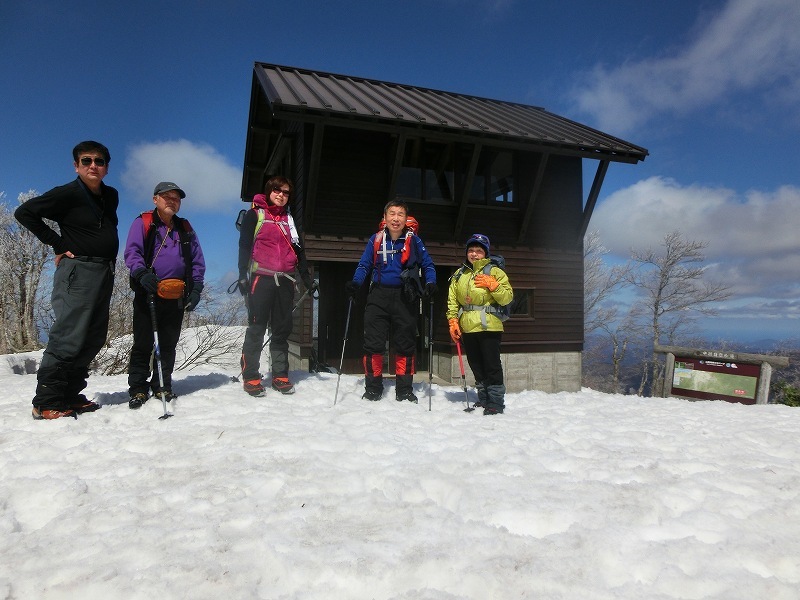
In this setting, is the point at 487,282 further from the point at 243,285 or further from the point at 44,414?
the point at 44,414

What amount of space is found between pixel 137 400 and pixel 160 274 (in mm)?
1197

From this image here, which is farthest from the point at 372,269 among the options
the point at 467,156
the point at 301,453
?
the point at 467,156

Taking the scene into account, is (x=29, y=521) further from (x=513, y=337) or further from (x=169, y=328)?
(x=513, y=337)

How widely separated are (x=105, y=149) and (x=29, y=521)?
9.95ft

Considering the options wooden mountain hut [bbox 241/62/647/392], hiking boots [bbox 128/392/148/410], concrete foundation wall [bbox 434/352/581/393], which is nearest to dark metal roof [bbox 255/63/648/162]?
wooden mountain hut [bbox 241/62/647/392]

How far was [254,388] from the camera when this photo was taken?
4.91 metres

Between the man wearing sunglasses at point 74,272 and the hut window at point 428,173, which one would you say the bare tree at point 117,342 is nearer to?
the man wearing sunglasses at point 74,272

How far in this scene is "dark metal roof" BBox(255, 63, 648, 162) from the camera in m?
8.52

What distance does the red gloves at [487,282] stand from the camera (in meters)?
4.86

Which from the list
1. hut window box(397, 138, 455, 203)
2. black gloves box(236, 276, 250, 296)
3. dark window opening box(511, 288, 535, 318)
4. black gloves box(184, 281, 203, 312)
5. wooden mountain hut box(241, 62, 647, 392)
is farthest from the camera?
dark window opening box(511, 288, 535, 318)

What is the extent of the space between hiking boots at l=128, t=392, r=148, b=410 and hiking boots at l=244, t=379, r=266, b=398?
3.20 ft

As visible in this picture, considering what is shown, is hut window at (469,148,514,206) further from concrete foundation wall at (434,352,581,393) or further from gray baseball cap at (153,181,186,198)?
gray baseball cap at (153,181,186,198)

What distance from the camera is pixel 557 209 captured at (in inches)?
452

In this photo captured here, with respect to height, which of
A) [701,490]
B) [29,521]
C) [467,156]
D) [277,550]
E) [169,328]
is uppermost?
[467,156]
